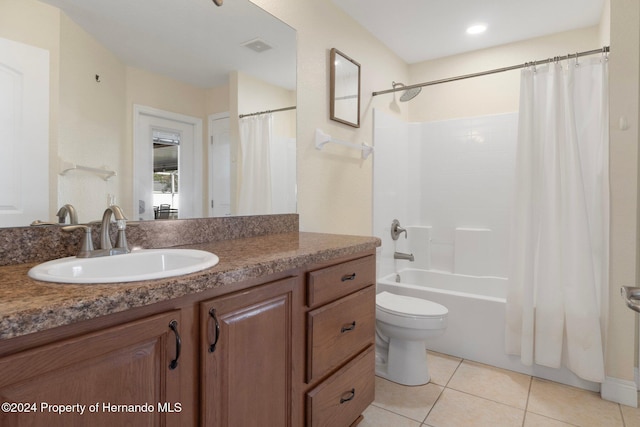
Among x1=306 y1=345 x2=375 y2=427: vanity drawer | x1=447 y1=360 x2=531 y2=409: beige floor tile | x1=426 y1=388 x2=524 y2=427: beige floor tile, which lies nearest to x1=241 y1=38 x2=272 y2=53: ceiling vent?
x1=306 y1=345 x2=375 y2=427: vanity drawer

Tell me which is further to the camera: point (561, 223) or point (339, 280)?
point (561, 223)

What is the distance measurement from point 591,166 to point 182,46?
2354 millimetres

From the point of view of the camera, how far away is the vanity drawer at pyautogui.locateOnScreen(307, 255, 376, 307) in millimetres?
1240

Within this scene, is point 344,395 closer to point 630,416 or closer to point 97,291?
point 97,291

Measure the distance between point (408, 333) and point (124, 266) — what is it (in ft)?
5.13

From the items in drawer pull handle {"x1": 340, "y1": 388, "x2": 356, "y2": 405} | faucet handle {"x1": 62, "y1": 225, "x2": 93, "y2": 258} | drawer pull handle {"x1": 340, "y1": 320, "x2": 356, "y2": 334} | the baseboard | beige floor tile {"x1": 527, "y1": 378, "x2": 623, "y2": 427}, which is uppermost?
faucet handle {"x1": 62, "y1": 225, "x2": 93, "y2": 258}

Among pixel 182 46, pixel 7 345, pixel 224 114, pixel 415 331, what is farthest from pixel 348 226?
pixel 7 345

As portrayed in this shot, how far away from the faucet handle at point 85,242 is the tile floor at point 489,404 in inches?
57.7

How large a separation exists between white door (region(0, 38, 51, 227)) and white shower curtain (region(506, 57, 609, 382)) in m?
2.43

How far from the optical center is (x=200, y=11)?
1.50 metres

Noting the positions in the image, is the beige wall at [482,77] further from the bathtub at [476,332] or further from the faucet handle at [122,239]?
the faucet handle at [122,239]

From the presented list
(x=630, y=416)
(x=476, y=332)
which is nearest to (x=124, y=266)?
(x=476, y=332)

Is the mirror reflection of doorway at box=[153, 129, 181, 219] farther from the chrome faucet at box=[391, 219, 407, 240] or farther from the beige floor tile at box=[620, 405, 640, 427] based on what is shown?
the beige floor tile at box=[620, 405, 640, 427]

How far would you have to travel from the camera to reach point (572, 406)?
1.84 m
